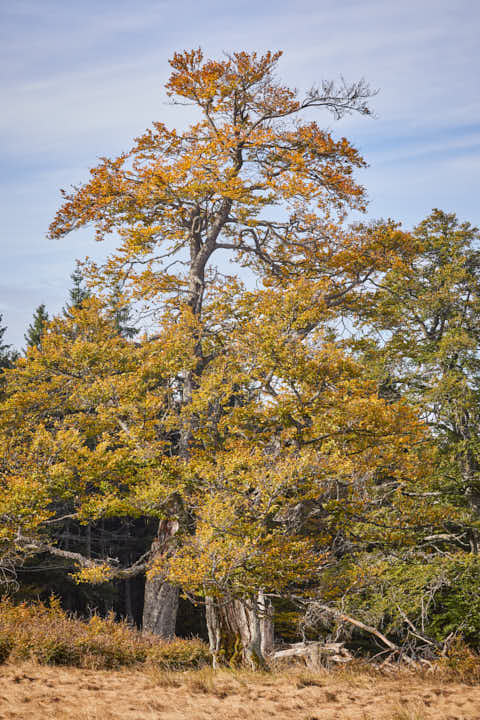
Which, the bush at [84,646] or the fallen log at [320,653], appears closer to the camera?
the bush at [84,646]

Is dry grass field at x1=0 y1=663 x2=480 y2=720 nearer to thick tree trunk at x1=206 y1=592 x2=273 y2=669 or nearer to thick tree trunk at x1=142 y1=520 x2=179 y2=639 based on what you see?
thick tree trunk at x1=206 y1=592 x2=273 y2=669

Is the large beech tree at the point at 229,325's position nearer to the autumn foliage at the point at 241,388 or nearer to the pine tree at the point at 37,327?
the autumn foliage at the point at 241,388

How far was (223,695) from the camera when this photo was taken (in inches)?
281

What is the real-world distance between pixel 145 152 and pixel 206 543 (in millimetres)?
11654

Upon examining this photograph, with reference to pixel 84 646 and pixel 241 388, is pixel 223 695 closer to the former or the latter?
pixel 84 646

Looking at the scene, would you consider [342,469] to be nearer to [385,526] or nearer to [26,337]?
[385,526]

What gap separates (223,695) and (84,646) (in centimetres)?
261

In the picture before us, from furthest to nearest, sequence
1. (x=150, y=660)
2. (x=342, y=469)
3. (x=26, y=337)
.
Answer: (x=26, y=337) < (x=342, y=469) < (x=150, y=660)

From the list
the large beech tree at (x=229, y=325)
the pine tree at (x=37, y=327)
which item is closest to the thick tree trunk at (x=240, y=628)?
the large beech tree at (x=229, y=325)

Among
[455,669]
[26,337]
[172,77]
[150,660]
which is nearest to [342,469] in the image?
[455,669]

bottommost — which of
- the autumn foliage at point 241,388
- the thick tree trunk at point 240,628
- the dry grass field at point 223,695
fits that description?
the thick tree trunk at point 240,628

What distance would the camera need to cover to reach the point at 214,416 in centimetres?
1247

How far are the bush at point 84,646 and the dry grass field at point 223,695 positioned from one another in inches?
13.8

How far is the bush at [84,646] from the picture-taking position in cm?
809
